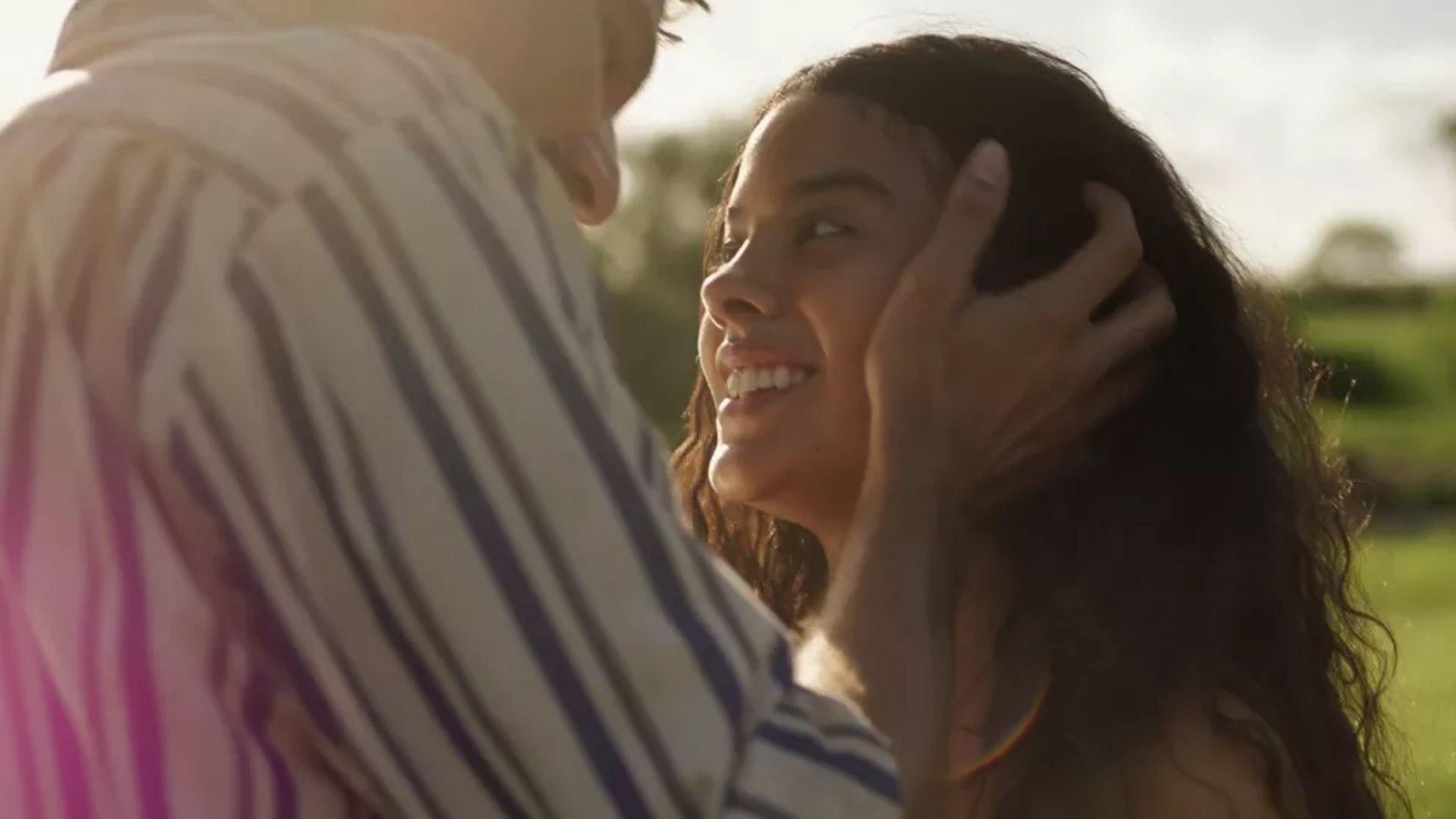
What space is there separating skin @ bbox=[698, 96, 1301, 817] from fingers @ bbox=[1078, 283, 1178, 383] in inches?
11.9

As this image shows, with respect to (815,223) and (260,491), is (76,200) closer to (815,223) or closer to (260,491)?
(260,491)

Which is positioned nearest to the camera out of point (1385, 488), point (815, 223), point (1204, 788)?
point (1204, 788)

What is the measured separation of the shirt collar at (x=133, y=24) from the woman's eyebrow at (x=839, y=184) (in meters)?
1.31

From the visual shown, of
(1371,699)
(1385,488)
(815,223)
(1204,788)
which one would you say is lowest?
(1385,488)

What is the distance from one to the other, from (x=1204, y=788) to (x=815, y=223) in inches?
35.7

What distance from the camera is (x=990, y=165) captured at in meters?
2.41

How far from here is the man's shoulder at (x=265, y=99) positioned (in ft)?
4.13

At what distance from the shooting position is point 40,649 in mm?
1303

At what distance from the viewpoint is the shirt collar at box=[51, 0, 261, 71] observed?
4.69ft

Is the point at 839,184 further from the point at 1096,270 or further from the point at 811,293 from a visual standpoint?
the point at 1096,270

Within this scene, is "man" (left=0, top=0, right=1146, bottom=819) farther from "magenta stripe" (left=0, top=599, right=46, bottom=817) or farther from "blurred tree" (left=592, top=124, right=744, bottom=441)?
"blurred tree" (left=592, top=124, right=744, bottom=441)

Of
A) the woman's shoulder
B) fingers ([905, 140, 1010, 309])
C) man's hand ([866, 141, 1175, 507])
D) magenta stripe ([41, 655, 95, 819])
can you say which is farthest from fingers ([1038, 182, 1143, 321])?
magenta stripe ([41, 655, 95, 819])

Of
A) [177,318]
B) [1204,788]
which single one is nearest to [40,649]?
[177,318]

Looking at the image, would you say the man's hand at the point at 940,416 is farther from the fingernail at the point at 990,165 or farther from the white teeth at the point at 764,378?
the white teeth at the point at 764,378
